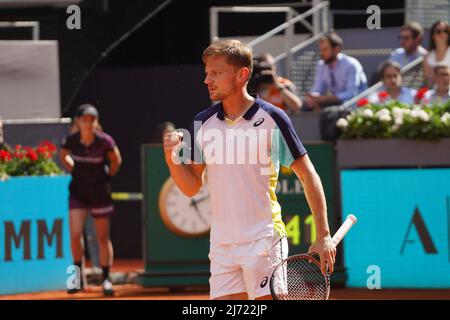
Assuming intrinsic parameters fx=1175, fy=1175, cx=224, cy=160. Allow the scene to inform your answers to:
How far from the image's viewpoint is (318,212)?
5508 mm

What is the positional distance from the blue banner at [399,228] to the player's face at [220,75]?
541 cm

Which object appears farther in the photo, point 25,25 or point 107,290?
point 25,25

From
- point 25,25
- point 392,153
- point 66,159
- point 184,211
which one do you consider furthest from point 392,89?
point 25,25

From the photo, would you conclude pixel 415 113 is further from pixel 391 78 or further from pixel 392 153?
pixel 391 78

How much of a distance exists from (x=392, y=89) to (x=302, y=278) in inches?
254

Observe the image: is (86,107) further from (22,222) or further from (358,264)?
(358,264)

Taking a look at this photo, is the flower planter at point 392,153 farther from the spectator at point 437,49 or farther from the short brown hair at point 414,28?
the short brown hair at point 414,28

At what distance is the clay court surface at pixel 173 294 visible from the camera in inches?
403

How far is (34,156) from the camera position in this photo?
11.6 m

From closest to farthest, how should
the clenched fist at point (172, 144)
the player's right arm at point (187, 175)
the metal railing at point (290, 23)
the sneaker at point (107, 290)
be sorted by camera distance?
the clenched fist at point (172, 144) < the player's right arm at point (187, 175) < the sneaker at point (107, 290) < the metal railing at point (290, 23)

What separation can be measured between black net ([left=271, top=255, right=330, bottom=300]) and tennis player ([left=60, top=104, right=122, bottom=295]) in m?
5.82

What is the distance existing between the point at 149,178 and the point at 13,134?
1.95 meters

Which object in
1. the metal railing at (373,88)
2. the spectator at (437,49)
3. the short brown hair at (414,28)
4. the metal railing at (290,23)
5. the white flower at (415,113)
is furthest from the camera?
the metal railing at (290,23)

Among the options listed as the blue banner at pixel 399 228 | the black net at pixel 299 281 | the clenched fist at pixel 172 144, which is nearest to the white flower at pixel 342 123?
the blue banner at pixel 399 228
